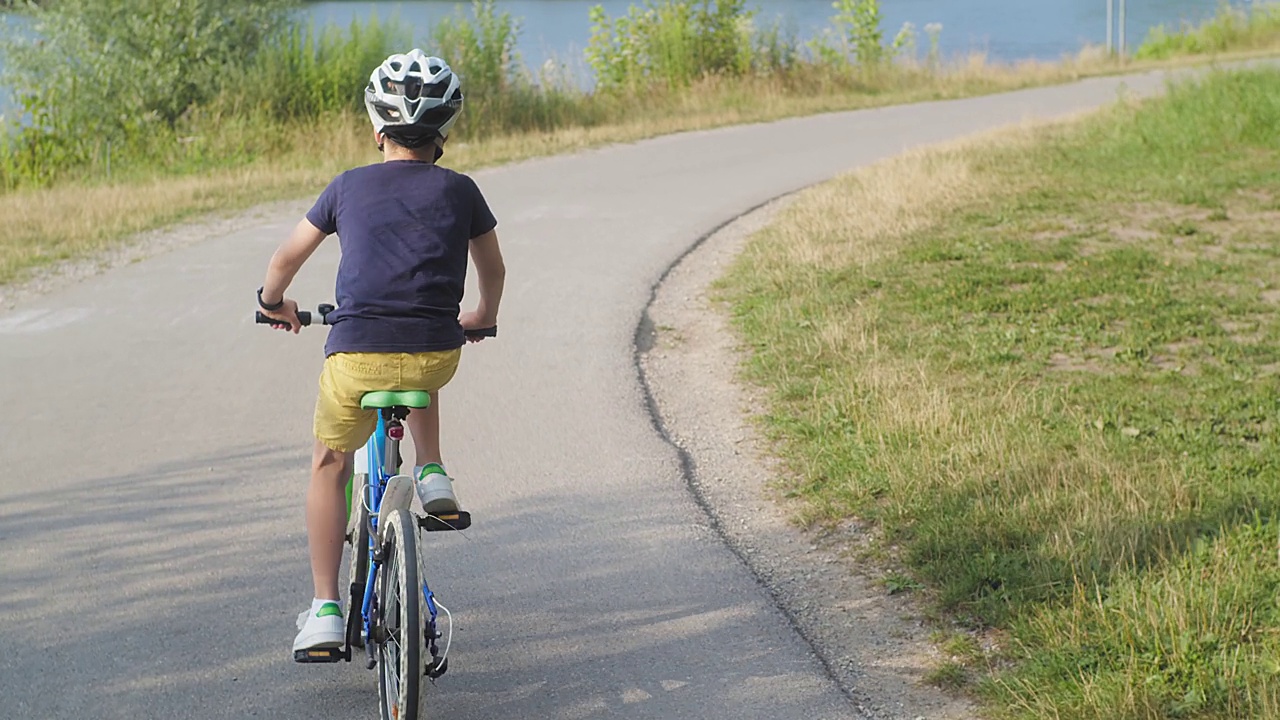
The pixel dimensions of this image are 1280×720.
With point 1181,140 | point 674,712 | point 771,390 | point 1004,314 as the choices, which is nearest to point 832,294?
point 1004,314

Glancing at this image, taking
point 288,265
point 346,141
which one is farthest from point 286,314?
point 346,141

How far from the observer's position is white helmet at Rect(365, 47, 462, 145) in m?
3.64

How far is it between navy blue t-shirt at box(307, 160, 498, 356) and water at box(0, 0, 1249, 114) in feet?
88.2

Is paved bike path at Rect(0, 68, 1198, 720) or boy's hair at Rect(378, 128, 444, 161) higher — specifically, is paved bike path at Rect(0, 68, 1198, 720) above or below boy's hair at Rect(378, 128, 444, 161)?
below

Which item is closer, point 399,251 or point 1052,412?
point 399,251

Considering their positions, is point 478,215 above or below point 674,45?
below

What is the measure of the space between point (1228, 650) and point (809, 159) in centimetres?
1266

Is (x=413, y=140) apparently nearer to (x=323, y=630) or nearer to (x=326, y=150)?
(x=323, y=630)

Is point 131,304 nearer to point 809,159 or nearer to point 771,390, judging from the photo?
point 771,390

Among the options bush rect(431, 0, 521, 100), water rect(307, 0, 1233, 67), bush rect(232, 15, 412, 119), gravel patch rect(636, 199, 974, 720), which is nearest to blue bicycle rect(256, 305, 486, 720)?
gravel patch rect(636, 199, 974, 720)

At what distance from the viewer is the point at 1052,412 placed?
648cm

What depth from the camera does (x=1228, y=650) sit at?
13.4 feet

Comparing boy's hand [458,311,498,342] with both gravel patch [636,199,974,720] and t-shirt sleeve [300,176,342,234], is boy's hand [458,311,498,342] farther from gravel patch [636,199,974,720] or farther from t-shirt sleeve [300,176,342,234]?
gravel patch [636,199,974,720]

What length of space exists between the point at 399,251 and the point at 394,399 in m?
0.38
